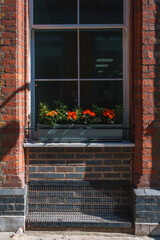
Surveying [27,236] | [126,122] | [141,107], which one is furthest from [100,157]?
[27,236]

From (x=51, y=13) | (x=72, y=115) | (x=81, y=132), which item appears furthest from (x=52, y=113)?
(x=51, y=13)

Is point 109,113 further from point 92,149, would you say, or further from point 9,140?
point 9,140

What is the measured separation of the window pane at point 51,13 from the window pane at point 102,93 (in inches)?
39.8

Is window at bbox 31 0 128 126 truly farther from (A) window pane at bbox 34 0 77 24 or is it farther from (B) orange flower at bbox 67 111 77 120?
(B) orange flower at bbox 67 111 77 120

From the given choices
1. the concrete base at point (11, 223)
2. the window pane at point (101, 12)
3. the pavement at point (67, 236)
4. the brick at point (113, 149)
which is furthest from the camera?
the window pane at point (101, 12)

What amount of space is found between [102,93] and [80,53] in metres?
0.71

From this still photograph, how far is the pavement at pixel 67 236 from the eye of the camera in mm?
3547

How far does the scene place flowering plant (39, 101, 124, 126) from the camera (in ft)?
12.6

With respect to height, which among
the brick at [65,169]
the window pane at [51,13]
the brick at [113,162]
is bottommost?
the brick at [65,169]

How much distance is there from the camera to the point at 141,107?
11.9ft

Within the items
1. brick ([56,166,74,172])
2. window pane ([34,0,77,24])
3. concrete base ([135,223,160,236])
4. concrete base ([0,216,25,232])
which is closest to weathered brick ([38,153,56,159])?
brick ([56,166,74,172])

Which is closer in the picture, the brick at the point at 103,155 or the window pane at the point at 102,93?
the brick at the point at 103,155

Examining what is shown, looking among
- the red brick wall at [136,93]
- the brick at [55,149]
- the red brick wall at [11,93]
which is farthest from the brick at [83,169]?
the red brick wall at [11,93]

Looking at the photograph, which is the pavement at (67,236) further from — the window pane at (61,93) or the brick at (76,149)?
the window pane at (61,93)
